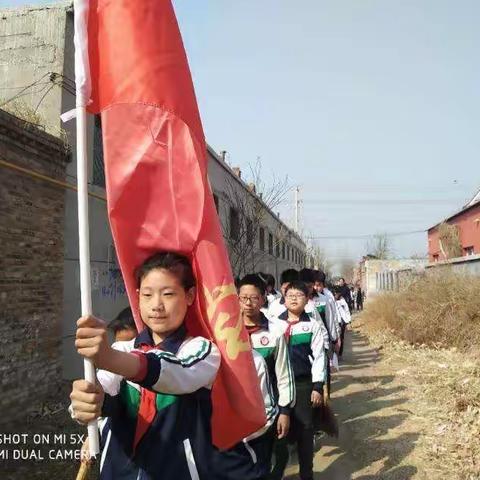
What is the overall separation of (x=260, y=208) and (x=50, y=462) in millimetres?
11713

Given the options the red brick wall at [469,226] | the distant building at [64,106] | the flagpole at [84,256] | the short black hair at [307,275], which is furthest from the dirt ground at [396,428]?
the red brick wall at [469,226]

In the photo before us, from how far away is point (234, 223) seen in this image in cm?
1508

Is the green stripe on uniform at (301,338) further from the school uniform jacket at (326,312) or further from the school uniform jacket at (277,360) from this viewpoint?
the school uniform jacket at (326,312)

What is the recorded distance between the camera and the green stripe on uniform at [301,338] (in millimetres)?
4602

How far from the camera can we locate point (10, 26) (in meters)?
7.29

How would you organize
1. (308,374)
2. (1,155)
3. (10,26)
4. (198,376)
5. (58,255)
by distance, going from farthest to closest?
(10,26), (58,255), (1,155), (308,374), (198,376)

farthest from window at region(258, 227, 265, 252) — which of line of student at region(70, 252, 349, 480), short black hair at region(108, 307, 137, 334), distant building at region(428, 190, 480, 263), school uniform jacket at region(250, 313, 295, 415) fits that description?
line of student at region(70, 252, 349, 480)

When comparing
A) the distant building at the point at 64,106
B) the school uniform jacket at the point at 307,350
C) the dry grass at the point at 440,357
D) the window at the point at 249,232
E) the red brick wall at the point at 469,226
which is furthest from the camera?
the red brick wall at the point at 469,226

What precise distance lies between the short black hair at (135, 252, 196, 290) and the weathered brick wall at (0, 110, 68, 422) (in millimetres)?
4079

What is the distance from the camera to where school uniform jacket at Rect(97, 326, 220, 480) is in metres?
1.85

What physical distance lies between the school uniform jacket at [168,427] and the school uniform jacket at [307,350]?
8.38 feet

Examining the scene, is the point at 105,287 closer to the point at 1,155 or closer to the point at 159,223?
the point at 1,155

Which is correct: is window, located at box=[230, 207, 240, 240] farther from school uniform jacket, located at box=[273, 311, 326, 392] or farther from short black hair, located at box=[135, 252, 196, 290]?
short black hair, located at box=[135, 252, 196, 290]

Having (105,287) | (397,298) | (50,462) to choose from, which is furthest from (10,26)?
(397,298)
